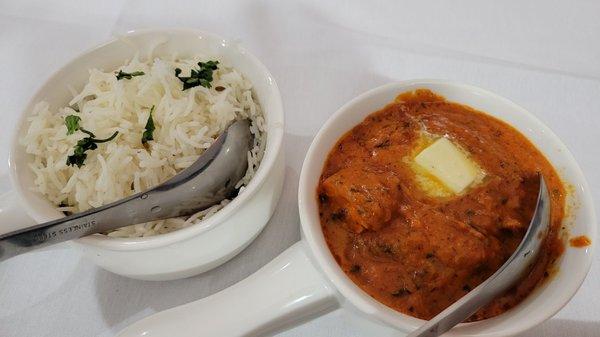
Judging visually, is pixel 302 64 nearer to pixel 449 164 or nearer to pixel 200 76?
pixel 200 76

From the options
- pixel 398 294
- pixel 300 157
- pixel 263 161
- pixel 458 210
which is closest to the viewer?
pixel 398 294

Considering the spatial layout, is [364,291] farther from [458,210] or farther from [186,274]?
[186,274]

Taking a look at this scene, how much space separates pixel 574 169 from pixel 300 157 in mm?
788

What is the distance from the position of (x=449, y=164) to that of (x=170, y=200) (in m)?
0.68

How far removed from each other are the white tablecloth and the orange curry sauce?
30cm

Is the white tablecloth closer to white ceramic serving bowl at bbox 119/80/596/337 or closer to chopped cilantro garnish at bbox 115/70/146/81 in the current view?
white ceramic serving bowl at bbox 119/80/596/337

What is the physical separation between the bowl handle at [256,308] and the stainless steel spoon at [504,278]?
0.23 meters

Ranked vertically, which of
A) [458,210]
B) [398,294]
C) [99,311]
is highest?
[458,210]

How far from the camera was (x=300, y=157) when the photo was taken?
1.62m

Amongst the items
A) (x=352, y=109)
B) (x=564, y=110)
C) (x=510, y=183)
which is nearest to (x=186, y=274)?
(x=352, y=109)

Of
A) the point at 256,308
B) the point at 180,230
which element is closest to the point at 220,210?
the point at 180,230

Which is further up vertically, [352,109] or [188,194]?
[352,109]

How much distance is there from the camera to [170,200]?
119cm

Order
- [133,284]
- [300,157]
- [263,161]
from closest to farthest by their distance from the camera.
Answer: [263,161] < [133,284] < [300,157]
